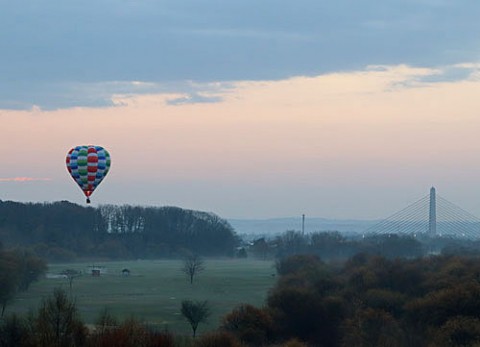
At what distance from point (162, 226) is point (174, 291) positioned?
72.3 meters

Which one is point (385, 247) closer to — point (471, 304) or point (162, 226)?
point (162, 226)

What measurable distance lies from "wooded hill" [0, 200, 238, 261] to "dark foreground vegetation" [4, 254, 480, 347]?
204 ft

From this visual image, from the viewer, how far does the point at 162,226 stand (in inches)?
5477

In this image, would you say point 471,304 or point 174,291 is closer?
point 471,304

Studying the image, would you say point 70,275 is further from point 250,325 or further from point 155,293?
point 250,325

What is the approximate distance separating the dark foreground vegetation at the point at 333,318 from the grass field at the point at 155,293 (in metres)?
3.42

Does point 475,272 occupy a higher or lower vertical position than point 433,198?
lower

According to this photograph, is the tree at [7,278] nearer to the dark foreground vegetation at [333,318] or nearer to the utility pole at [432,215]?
the dark foreground vegetation at [333,318]

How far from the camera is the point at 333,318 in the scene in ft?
150

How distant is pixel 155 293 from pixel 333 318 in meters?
21.6

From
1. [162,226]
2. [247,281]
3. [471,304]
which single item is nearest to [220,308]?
[471,304]

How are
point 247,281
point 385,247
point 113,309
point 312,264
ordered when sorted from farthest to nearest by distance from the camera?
point 385,247 < point 247,281 < point 312,264 < point 113,309

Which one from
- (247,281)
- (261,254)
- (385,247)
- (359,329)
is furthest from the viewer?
(261,254)

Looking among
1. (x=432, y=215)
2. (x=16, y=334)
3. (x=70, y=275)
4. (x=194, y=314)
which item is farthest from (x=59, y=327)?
(x=432, y=215)
